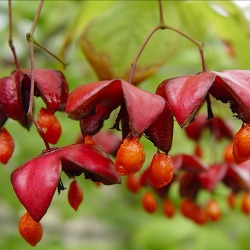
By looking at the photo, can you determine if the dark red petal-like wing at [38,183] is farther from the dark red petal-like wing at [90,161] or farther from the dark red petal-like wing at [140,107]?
the dark red petal-like wing at [140,107]

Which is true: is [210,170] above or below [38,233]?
below

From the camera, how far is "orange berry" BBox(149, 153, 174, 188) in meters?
0.98

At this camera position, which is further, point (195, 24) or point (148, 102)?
point (195, 24)

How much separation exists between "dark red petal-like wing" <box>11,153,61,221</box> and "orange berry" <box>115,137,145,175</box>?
0.09 meters

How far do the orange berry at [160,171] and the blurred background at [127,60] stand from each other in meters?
0.44

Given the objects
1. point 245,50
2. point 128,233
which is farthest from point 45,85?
point 128,233

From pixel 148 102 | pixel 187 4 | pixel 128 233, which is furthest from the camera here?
pixel 128 233

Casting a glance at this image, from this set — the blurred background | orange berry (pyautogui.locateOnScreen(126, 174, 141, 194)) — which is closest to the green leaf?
the blurred background

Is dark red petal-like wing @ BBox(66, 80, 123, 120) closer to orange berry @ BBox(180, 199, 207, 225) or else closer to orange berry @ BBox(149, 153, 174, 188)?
orange berry @ BBox(149, 153, 174, 188)

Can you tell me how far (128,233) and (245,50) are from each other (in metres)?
1.57

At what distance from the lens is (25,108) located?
1.13 metres

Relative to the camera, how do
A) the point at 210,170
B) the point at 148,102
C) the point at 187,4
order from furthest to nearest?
the point at 187,4 < the point at 210,170 < the point at 148,102

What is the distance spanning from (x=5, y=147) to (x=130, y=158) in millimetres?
246

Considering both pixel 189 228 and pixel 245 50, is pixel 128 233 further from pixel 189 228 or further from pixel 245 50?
pixel 245 50
